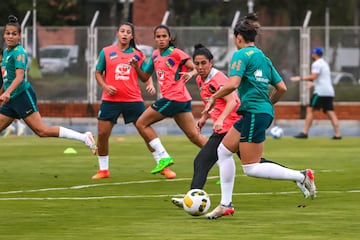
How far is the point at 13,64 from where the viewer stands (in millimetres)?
17359

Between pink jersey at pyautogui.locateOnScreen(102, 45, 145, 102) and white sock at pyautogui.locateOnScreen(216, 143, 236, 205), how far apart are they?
5.21m

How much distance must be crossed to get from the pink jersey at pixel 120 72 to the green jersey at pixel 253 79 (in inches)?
204

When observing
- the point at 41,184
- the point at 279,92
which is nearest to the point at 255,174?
the point at 279,92

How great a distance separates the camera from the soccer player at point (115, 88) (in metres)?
18.1

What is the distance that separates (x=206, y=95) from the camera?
1438cm

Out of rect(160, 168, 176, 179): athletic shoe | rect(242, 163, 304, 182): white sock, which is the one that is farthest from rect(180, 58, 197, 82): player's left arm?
rect(242, 163, 304, 182): white sock

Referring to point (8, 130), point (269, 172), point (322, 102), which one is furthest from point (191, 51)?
point (269, 172)

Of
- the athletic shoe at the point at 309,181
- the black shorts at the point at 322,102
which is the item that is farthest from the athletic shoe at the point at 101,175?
the black shorts at the point at 322,102

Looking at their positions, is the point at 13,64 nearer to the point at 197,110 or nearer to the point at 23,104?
the point at 23,104

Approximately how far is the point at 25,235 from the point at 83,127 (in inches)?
929

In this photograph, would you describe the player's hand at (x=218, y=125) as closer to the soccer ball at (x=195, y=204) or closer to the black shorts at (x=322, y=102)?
the soccer ball at (x=195, y=204)

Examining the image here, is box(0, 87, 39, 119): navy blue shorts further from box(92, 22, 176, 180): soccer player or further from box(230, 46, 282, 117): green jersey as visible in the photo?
box(230, 46, 282, 117): green jersey

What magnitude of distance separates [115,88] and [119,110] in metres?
0.31

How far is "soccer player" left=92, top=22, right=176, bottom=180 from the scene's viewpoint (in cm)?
1806
